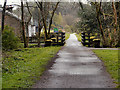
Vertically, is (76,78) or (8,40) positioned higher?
(8,40)

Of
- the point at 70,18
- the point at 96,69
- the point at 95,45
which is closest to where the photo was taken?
the point at 96,69

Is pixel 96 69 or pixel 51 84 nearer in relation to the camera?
pixel 51 84

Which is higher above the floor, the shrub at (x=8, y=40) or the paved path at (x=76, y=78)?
the shrub at (x=8, y=40)

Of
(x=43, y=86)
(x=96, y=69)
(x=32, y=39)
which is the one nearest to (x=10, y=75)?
(x=43, y=86)

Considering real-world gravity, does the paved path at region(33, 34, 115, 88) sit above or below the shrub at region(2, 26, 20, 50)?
below

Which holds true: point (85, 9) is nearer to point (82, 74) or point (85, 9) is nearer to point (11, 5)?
point (11, 5)

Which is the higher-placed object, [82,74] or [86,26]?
[86,26]

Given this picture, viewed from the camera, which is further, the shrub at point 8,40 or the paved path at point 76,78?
the shrub at point 8,40

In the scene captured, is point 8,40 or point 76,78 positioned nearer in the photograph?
point 76,78

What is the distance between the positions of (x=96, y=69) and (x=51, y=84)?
3325mm

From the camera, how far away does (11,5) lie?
2391cm

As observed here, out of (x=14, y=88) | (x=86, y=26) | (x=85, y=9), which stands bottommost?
(x=14, y=88)

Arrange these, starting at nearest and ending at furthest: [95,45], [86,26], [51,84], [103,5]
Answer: [51,84], [95,45], [103,5], [86,26]

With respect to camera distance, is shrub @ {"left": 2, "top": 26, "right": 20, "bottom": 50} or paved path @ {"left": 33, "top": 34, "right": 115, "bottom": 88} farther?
shrub @ {"left": 2, "top": 26, "right": 20, "bottom": 50}
